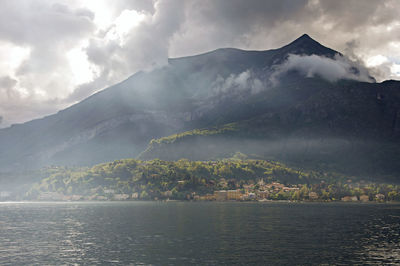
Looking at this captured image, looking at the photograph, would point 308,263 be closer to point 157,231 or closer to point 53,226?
point 157,231

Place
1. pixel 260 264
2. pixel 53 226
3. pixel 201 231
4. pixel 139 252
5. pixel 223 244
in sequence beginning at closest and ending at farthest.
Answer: pixel 260 264 < pixel 139 252 < pixel 223 244 < pixel 201 231 < pixel 53 226

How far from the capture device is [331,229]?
132 meters

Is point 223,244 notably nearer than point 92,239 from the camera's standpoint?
Yes

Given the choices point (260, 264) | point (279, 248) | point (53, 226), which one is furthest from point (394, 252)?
point (53, 226)

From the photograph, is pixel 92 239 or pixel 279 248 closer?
pixel 279 248

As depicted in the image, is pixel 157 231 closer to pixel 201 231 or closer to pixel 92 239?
pixel 201 231

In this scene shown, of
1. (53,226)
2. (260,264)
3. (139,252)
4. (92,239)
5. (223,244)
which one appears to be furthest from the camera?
(53,226)

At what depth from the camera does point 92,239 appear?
371 feet

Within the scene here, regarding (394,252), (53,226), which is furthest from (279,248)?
(53,226)

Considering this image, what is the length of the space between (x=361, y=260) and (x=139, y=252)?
166ft

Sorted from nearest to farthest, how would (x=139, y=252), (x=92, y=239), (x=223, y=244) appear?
(x=139, y=252) → (x=223, y=244) → (x=92, y=239)

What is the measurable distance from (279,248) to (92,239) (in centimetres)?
5602

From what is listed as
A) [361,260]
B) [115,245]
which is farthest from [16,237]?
[361,260]

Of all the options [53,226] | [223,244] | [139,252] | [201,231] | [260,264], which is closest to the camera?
[260,264]
